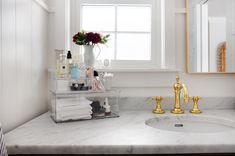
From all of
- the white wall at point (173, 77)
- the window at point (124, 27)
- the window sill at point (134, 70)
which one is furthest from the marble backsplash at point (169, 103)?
the window at point (124, 27)

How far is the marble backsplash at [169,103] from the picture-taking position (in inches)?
59.8

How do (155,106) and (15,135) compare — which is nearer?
(15,135)

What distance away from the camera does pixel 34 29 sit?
128cm

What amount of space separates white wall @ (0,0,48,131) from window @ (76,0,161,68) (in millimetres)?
372

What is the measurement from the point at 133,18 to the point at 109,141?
1.11m

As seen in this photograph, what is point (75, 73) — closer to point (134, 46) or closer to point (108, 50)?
point (108, 50)

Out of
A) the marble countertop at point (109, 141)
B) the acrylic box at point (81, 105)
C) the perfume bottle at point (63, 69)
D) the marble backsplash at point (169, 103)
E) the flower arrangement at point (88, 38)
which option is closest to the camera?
the marble countertop at point (109, 141)

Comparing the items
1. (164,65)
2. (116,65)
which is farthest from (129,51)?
(164,65)

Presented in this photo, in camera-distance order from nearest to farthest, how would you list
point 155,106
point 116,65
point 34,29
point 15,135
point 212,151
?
point 212,151
point 15,135
point 34,29
point 155,106
point 116,65

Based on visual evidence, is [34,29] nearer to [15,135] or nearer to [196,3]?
[15,135]

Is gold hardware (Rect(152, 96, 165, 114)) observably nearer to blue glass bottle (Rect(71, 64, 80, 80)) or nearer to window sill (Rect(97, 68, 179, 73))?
window sill (Rect(97, 68, 179, 73))

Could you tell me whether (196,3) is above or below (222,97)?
above

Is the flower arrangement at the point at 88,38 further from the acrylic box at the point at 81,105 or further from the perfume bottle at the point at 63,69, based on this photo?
the acrylic box at the point at 81,105

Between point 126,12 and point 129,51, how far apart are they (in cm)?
29
